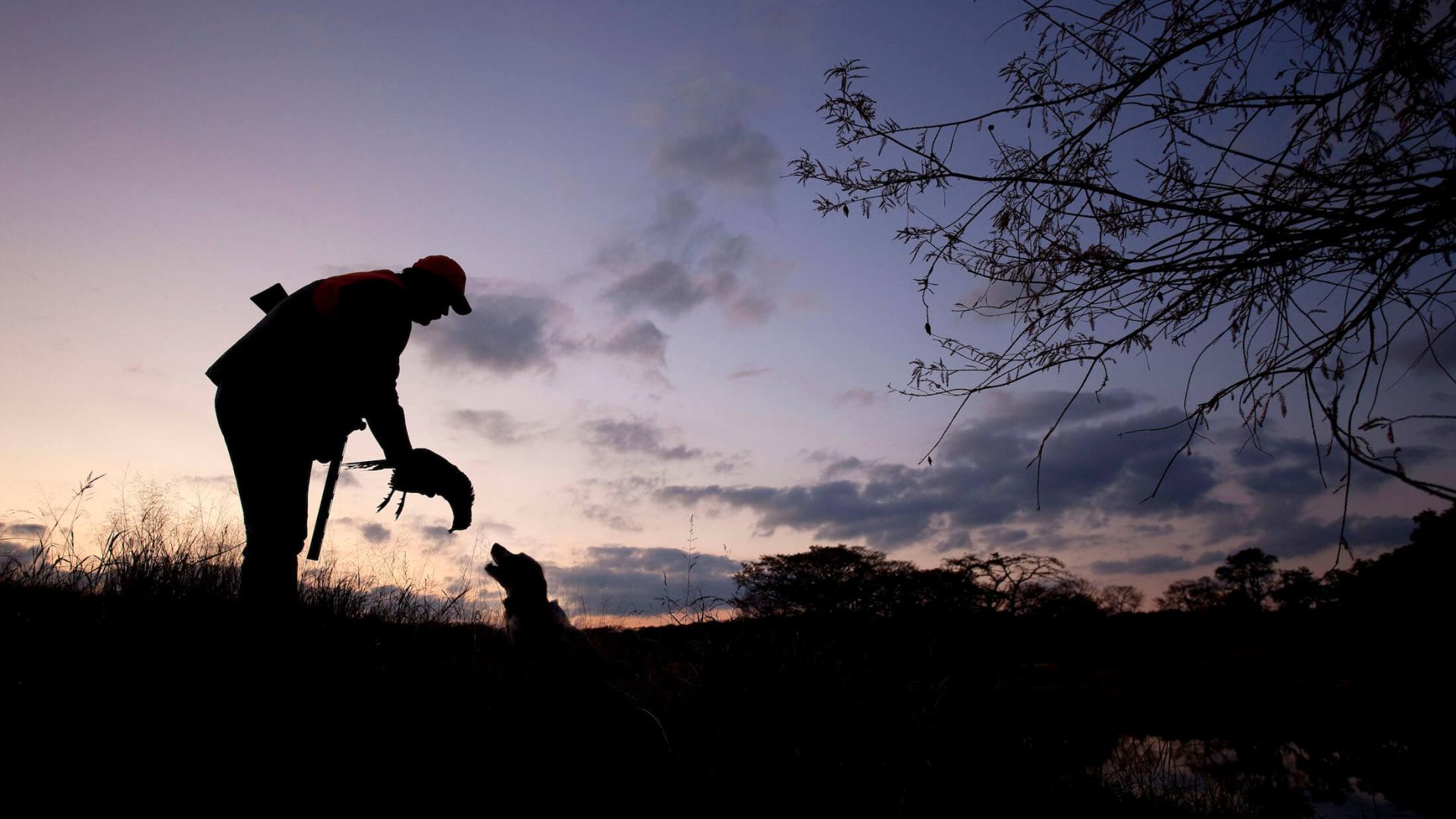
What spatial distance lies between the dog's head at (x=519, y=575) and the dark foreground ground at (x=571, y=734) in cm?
35

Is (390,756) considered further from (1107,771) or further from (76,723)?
(1107,771)

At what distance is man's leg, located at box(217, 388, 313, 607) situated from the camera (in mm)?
3025

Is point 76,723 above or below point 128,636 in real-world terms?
below

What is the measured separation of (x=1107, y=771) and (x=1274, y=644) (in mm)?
6693

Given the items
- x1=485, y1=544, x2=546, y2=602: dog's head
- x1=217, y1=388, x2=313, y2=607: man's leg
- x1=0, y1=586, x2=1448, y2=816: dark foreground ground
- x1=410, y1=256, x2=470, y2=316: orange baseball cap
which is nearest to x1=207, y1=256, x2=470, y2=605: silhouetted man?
x1=217, y1=388, x2=313, y2=607: man's leg

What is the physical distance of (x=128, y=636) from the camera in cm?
278

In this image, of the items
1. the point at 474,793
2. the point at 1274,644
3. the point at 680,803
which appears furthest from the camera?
the point at 1274,644

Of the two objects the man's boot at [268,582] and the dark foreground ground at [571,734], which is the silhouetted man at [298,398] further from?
the dark foreground ground at [571,734]

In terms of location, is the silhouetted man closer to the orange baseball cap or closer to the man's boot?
the man's boot

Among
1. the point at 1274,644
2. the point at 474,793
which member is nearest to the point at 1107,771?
the point at 474,793

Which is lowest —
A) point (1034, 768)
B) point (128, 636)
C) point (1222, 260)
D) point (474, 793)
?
point (1034, 768)

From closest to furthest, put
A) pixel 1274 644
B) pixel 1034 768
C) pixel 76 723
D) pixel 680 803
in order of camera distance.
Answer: pixel 76 723, pixel 680 803, pixel 1034 768, pixel 1274 644

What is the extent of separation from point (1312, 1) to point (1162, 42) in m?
0.52

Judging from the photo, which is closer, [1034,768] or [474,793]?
[474,793]
